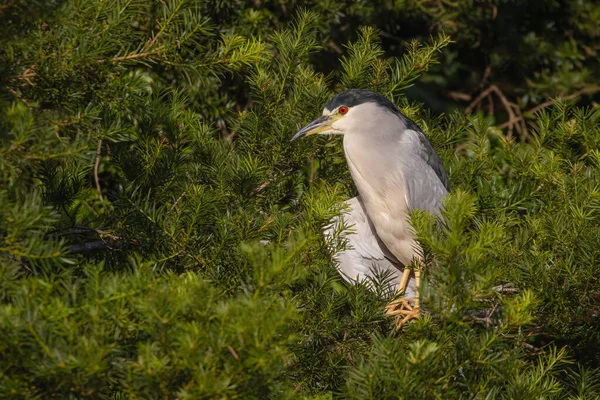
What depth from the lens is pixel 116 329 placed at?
5.24 feet

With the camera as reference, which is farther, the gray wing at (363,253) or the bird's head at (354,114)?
the gray wing at (363,253)

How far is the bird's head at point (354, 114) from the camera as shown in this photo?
2959 mm

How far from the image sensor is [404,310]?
290 centimetres

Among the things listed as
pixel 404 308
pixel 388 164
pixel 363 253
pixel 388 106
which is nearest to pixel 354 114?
pixel 388 106

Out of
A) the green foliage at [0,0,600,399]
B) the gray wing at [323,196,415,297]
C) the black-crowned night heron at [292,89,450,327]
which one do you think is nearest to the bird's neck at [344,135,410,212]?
the black-crowned night heron at [292,89,450,327]

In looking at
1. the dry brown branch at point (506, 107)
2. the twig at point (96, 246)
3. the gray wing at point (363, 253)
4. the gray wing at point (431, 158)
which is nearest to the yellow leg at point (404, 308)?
the gray wing at point (363, 253)

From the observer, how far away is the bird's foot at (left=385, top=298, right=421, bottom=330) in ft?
8.95

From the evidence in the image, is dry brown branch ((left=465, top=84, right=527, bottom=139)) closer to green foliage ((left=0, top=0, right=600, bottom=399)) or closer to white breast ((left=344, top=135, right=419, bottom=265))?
green foliage ((left=0, top=0, right=600, bottom=399))

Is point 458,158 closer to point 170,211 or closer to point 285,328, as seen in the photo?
point 170,211

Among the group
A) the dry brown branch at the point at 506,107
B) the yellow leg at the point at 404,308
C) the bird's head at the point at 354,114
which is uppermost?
the bird's head at the point at 354,114

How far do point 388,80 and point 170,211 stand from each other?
1255 millimetres

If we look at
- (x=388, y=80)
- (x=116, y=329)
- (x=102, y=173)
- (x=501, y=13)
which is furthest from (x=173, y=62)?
(x=501, y=13)

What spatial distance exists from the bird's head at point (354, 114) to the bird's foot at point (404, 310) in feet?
2.42

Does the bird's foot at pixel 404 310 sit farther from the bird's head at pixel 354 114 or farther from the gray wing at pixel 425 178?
the bird's head at pixel 354 114
